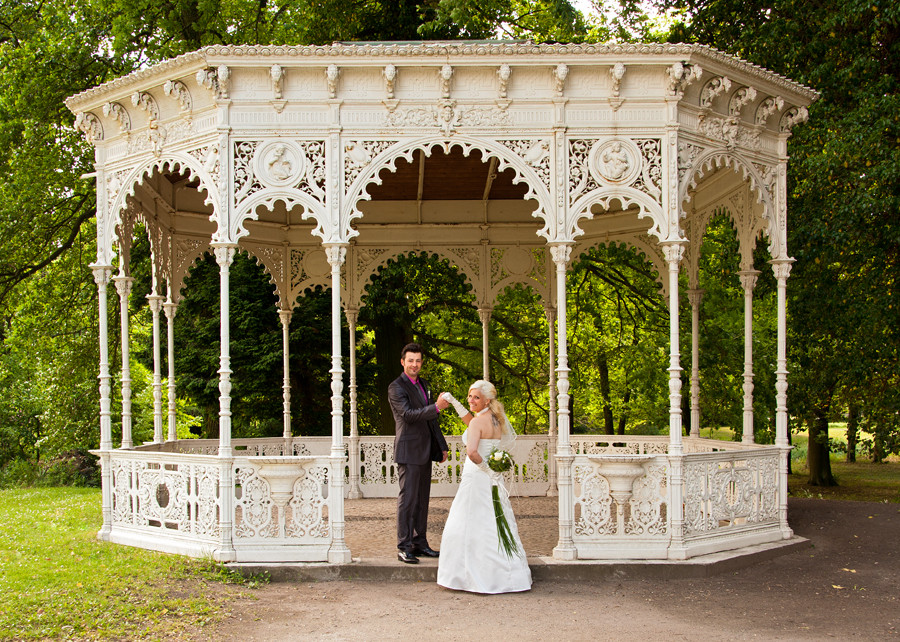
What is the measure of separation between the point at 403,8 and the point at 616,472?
1238 cm

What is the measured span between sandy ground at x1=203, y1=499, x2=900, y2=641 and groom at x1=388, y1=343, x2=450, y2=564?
482mm

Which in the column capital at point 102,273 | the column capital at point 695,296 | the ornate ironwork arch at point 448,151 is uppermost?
the ornate ironwork arch at point 448,151

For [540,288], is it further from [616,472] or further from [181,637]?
[181,637]

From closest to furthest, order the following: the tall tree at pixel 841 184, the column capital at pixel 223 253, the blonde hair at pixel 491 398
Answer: the blonde hair at pixel 491 398
the column capital at pixel 223 253
the tall tree at pixel 841 184

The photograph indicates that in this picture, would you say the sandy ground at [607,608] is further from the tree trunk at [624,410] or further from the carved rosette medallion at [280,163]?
the tree trunk at [624,410]

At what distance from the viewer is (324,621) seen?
618cm

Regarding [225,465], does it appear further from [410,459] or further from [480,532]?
[480,532]

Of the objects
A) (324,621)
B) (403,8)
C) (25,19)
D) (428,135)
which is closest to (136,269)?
(25,19)

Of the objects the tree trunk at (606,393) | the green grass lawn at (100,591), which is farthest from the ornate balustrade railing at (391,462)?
the tree trunk at (606,393)

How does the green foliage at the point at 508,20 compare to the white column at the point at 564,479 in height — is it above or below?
above

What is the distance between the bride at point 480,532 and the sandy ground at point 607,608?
136mm

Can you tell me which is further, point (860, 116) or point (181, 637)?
point (860, 116)

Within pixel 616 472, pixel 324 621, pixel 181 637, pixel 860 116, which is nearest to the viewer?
pixel 181 637

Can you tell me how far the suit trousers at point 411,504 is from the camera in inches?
298
